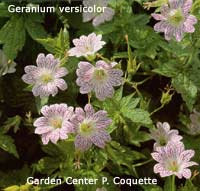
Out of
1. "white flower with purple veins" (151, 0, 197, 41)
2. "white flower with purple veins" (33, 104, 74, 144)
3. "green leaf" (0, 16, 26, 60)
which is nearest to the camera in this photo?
"white flower with purple veins" (33, 104, 74, 144)

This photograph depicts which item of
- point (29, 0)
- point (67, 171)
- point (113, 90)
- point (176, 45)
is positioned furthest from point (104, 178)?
point (29, 0)

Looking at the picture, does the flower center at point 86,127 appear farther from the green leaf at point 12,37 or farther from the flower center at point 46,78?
the green leaf at point 12,37

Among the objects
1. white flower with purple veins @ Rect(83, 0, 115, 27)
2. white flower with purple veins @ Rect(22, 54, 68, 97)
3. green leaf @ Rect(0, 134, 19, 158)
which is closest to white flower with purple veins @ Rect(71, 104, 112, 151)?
white flower with purple veins @ Rect(22, 54, 68, 97)

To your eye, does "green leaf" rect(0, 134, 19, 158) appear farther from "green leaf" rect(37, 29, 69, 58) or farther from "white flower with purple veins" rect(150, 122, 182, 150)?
"white flower with purple veins" rect(150, 122, 182, 150)

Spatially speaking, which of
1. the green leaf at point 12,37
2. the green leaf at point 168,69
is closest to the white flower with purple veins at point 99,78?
the green leaf at point 168,69

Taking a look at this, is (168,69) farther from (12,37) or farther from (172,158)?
(12,37)
